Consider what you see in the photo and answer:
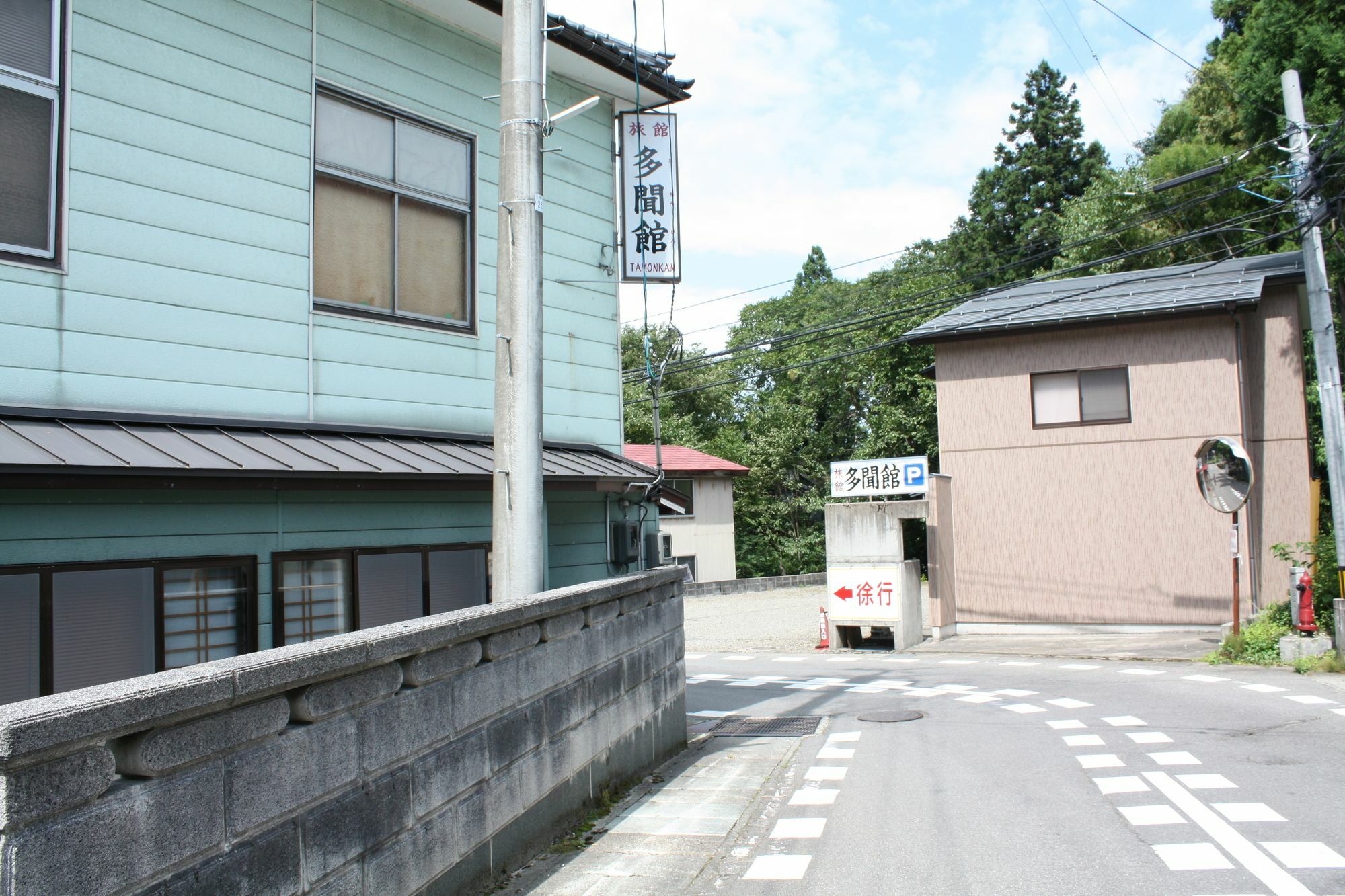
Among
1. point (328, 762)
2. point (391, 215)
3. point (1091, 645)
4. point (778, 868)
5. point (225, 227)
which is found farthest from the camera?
point (1091, 645)

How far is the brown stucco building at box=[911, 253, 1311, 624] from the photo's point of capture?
19703 mm

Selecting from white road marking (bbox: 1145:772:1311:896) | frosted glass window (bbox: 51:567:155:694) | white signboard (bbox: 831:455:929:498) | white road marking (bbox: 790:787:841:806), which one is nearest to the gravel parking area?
white signboard (bbox: 831:455:929:498)

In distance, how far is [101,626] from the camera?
625 cm

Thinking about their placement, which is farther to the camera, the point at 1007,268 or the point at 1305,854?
the point at 1007,268

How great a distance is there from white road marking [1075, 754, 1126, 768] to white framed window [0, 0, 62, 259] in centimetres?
865

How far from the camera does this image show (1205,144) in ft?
102

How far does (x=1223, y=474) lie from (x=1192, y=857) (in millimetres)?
13216

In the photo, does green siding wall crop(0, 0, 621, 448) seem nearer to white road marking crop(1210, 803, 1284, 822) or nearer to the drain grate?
the drain grate

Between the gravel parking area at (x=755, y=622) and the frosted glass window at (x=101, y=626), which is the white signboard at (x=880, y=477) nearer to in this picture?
the gravel parking area at (x=755, y=622)

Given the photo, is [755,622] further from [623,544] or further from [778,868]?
[778,868]

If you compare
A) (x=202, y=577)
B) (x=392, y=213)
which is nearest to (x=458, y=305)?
(x=392, y=213)

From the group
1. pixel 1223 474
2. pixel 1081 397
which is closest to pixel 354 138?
pixel 1223 474

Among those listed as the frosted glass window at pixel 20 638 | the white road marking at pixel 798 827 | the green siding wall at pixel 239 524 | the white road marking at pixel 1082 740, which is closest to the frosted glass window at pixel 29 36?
the green siding wall at pixel 239 524

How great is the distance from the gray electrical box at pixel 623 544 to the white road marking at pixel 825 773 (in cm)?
279
